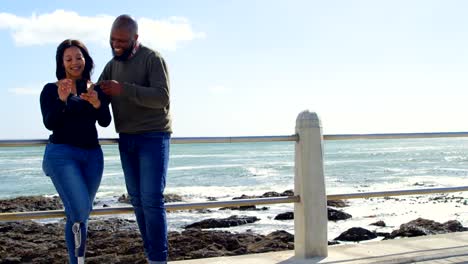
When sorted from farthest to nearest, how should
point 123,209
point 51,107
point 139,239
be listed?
point 139,239 < point 123,209 < point 51,107

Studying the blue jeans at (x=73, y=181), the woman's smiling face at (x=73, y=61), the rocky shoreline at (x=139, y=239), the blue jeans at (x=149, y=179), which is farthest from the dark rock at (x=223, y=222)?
the woman's smiling face at (x=73, y=61)

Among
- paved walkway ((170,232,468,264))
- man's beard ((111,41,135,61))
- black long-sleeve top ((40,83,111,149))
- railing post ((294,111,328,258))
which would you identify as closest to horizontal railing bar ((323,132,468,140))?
railing post ((294,111,328,258))

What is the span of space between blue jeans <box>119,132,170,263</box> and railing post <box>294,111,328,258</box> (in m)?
1.07

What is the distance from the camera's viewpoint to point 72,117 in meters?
3.33

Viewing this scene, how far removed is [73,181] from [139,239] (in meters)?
7.01

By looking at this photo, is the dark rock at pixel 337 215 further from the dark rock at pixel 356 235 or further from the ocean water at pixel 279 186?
the dark rock at pixel 356 235

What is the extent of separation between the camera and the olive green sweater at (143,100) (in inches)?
133

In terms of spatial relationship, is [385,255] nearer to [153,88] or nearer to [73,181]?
[153,88]

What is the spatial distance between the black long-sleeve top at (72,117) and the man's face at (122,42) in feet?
0.79

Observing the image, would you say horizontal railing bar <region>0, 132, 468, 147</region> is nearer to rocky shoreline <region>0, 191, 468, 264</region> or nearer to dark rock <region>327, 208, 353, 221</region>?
rocky shoreline <region>0, 191, 468, 264</region>

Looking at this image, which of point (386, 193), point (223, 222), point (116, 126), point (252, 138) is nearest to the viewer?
point (116, 126)

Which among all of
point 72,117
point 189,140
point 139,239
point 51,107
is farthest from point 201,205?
point 139,239

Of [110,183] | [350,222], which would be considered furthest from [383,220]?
[110,183]

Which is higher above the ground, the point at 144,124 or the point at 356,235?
the point at 144,124
